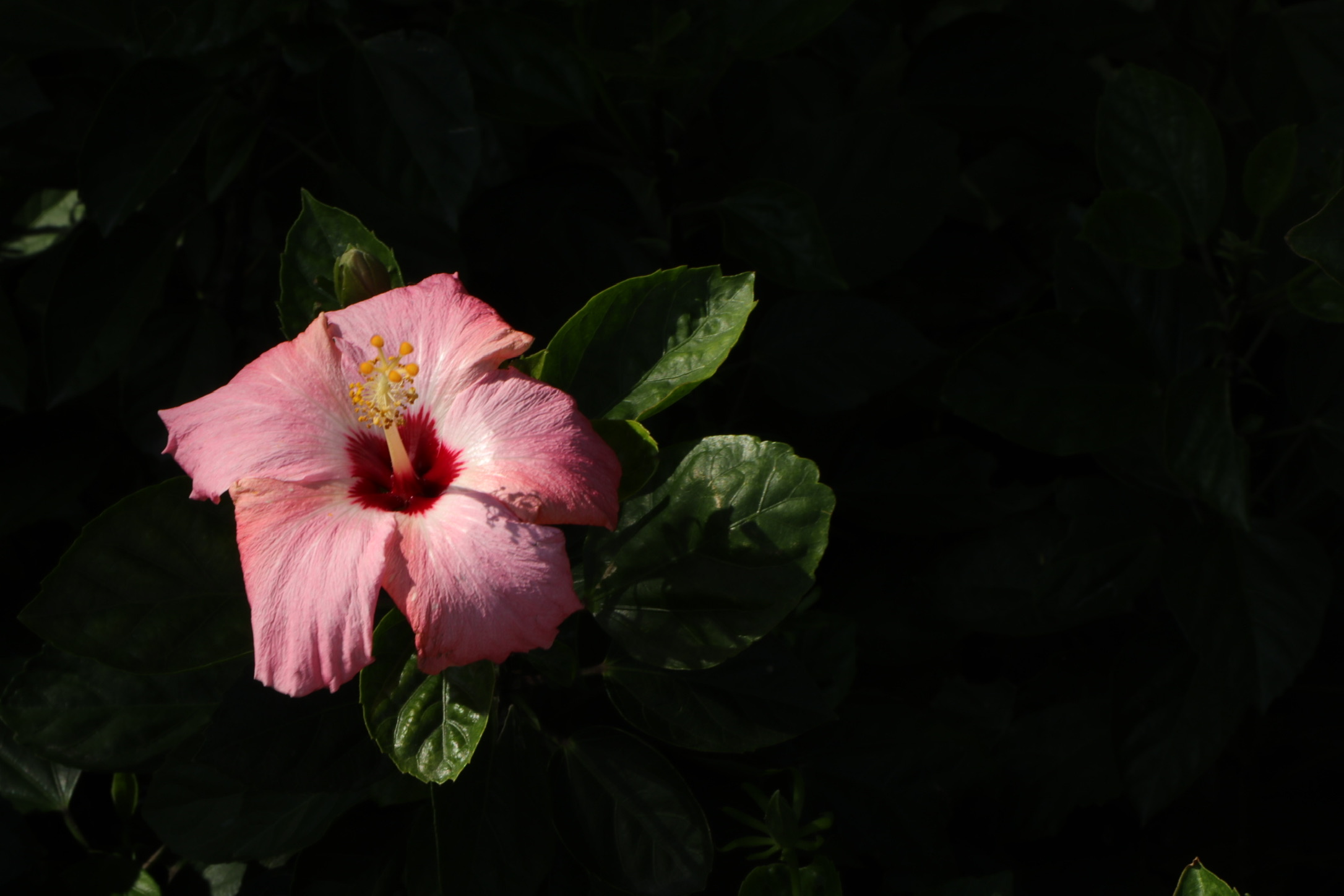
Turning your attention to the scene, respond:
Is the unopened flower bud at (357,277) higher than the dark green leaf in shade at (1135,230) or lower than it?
higher

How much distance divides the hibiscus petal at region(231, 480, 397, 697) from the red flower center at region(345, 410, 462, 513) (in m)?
0.07

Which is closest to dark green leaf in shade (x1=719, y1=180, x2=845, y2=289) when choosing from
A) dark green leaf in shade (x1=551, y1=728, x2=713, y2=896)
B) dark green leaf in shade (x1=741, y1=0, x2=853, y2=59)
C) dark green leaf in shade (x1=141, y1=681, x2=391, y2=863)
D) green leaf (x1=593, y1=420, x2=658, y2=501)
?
dark green leaf in shade (x1=741, y1=0, x2=853, y2=59)

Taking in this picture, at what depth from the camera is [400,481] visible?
33.5 inches

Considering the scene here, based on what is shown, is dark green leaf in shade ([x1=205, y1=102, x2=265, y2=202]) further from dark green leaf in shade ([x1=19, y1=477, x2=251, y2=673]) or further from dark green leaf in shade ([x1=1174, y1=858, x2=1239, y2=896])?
dark green leaf in shade ([x1=1174, y1=858, x2=1239, y2=896])

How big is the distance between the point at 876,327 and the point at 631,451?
1.99ft

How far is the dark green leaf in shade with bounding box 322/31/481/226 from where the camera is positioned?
114 centimetres

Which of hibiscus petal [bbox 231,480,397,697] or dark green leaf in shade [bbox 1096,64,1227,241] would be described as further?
dark green leaf in shade [bbox 1096,64,1227,241]

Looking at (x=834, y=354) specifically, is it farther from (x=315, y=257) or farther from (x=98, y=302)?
(x=98, y=302)

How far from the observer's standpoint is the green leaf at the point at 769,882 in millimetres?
870

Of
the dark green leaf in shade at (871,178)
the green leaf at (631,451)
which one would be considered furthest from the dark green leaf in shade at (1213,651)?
the green leaf at (631,451)

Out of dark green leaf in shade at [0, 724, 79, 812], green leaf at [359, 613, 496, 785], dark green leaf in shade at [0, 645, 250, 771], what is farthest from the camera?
dark green leaf in shade at [0, 724, 79, 812]

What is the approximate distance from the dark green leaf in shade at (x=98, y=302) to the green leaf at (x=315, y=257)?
1.46 feet

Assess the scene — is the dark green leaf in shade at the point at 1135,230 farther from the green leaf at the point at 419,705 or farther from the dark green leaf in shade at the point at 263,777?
the dark green leaf in shade at the point at 263,777

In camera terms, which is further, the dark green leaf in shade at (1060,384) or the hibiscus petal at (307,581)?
the dark green leaf in shade at (1060,384)
